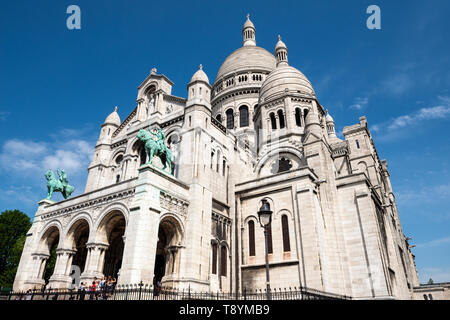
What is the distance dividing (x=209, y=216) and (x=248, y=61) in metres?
32.3

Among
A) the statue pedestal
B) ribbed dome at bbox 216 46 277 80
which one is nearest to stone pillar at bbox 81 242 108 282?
the statue pedestal

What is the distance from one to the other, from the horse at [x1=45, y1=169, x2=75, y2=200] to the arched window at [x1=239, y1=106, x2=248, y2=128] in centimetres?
2350

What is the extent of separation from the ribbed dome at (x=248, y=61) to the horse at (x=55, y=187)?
3042 cm

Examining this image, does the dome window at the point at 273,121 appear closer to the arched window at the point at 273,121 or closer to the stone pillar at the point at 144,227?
the arched window at the point at 273,121

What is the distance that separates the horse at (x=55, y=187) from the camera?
26.6m

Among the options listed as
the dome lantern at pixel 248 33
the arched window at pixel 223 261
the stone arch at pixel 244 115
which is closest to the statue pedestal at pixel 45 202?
the arched window at pixel 223 261

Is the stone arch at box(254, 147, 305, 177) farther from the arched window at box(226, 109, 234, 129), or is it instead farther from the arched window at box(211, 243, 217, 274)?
the arched window at box(226, 109, 234, 129)

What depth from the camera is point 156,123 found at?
27859 millimetres

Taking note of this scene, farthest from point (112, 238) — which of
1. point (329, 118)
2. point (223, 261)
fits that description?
point (329, 118)

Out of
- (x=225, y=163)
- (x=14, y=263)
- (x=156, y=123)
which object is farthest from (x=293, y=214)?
(x=14, y=263)

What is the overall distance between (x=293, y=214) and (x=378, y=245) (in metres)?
6.28

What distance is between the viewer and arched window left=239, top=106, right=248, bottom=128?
42.2 metres

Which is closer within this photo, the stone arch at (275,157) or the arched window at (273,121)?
the stone arch at (275,157)
